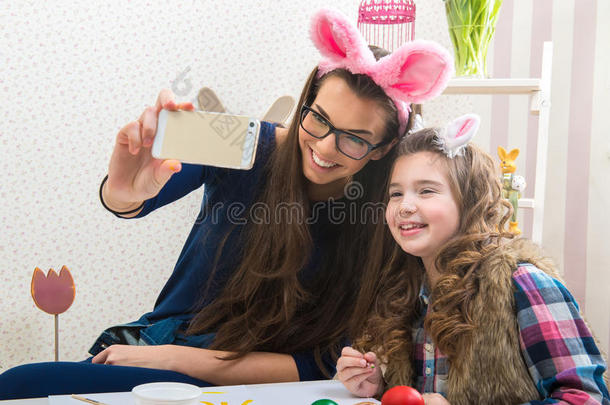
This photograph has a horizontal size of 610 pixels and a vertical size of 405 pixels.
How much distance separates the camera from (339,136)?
1.17 metres

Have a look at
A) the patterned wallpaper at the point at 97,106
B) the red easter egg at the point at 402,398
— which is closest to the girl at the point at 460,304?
the red easter egg at the point at 402,398

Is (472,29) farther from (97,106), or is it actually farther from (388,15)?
(97,106)

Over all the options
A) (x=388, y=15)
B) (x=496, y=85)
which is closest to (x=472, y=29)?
(x=496, y=85)

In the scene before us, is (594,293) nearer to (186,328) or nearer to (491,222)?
(491,222)

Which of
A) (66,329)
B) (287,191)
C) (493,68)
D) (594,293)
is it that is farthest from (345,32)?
(66,329)

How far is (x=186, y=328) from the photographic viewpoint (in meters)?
1.32

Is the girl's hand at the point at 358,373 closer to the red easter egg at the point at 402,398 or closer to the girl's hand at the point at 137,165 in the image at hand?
the red easter egg at the point at 402,398

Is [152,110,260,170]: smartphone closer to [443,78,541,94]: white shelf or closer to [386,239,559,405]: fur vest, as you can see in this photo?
[386,239,559,405]: fur vest

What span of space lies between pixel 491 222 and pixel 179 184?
637 mm

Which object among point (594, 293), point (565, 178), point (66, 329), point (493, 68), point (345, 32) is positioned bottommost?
point (66, 329)

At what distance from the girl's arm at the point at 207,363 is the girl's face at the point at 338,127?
0.38 m

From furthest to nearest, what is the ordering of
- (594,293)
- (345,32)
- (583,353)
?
(594,293) → (345,32) → (583,353)

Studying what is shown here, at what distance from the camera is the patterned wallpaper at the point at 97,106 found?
2.43m

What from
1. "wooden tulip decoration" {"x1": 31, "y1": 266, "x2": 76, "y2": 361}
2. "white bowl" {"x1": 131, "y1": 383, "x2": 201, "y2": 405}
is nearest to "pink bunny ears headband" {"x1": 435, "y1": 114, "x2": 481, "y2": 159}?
"white bowl" {"x1": 131, "y1": 383, "x2": 201, "y2": 405}
